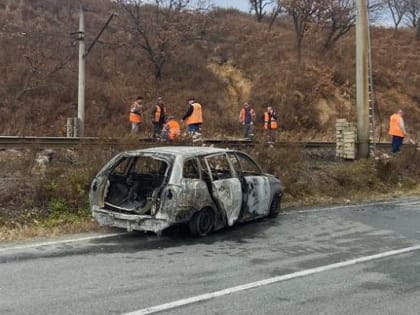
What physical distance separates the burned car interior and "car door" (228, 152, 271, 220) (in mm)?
1454

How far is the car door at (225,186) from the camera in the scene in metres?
9.28

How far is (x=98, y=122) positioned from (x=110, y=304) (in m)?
24.3

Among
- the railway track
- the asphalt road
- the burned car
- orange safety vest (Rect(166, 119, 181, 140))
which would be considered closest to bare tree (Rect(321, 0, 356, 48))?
the railway track

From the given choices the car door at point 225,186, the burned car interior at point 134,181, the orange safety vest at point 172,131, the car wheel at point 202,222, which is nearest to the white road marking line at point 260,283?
the car wheel at point 202,222

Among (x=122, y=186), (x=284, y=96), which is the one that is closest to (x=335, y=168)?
(x=122, y=186)

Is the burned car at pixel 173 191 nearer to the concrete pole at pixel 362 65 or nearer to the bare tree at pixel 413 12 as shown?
the concrete pole at pixel 362 65

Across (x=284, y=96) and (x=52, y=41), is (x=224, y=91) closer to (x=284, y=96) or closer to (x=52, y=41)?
(x=284, y=96)

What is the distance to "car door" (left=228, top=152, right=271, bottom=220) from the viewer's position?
10.0 meters

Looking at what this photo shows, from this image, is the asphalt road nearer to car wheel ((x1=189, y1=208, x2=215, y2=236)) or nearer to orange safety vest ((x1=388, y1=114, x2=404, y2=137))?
car wheel ((x1=189, y1=208, x2=215, y2=236))

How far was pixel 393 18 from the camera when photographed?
6612 centimetres

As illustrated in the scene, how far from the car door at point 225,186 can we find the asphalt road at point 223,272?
0.37 metres

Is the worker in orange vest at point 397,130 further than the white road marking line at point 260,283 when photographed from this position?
Yes

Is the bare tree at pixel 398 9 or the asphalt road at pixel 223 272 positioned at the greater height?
the bare tree at pixel 398 9

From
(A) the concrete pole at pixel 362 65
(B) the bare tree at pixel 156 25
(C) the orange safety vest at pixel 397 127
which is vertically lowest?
(C) the orange safety vest at pixel 397 127
